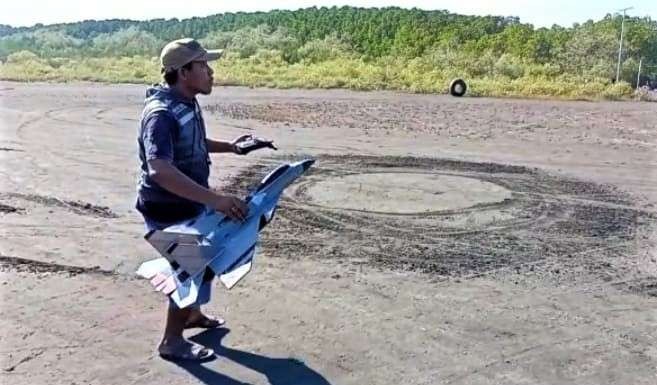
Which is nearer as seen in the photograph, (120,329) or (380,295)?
(120,329)

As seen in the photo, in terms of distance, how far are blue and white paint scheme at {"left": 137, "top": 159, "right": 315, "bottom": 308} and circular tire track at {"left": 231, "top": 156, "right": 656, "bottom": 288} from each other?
2.32 meters

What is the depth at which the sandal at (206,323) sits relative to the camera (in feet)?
15.6

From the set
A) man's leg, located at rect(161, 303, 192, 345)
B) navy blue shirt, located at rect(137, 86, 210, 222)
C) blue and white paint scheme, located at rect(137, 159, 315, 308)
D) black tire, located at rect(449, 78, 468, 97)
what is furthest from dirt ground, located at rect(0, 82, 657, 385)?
black tire, located at rect(449, 78, 468, 97)

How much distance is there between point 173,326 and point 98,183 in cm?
539

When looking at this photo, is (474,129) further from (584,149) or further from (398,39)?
(398,39)

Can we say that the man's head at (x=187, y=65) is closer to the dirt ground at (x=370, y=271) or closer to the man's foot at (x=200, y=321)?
the man's foot at (x=200, y=321)

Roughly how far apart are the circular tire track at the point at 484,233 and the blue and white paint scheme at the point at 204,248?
2321 millimetres

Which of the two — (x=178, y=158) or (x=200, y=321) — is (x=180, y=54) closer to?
(x=178, y=158)

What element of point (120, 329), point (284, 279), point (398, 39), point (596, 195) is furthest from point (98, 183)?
point (398, 39)

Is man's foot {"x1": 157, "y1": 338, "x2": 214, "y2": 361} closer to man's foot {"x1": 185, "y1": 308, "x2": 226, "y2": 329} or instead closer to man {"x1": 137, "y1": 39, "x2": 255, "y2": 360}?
man {"x1": 137, "y1": 39, "x2": 255, "y2": 360}

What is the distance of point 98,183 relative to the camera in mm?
9367

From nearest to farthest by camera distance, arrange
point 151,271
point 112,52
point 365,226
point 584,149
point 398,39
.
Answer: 1. point 151,271
2. point 365,226
3. point 584,149
4. point 112,52
5. point 398,39

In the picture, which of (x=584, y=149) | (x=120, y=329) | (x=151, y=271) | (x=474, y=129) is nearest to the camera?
(x=151, y=271)

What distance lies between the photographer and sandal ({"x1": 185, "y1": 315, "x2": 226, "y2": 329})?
4766 mm
